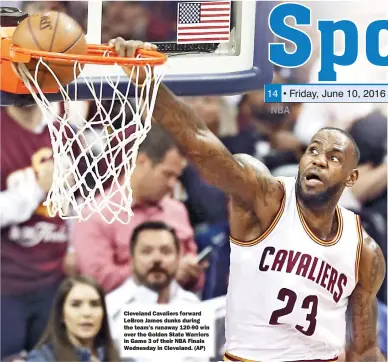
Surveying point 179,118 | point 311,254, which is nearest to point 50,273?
point 179,118

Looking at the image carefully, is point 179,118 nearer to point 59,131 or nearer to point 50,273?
point 59,131

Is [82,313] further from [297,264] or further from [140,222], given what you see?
[297,264]

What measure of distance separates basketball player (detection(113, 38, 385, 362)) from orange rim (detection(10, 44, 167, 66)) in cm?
29

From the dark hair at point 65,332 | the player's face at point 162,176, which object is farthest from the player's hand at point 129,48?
the dark hair at point 65,332

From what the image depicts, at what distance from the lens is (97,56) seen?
2.59 m

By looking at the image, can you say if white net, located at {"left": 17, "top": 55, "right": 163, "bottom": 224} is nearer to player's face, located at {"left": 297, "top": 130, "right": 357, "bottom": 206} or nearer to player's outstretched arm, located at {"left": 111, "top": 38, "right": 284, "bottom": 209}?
player's outstretched arm, located at {"left": 111, "top": 38, "right": 284, "bottom": 209}

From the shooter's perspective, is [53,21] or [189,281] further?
[189,281]

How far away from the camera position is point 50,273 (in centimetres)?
309

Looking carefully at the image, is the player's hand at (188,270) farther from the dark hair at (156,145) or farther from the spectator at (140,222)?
the dark hair at (156,145)

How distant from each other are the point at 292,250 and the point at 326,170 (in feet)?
1.12

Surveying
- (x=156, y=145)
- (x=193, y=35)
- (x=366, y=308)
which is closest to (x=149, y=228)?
(x=156, y=145)

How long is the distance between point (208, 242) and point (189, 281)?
18 centimetres

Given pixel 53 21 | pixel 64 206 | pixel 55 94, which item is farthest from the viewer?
pixel 64 206

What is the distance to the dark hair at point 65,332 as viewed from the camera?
3.09 m
